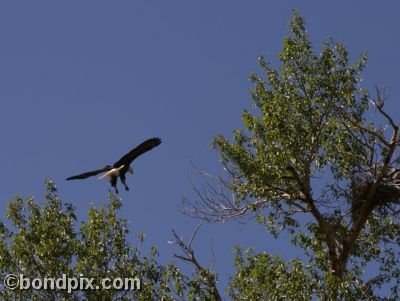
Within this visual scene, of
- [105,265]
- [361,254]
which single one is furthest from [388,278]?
[105,265]

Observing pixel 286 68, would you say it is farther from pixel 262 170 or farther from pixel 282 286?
pixel 282 286

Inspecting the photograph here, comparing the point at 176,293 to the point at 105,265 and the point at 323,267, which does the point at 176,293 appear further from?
the point at 323,267

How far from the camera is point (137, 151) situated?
20.2m

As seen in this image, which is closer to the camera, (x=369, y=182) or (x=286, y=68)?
(x=369, y=182)

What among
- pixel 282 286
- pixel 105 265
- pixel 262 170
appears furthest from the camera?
pixel 262 170

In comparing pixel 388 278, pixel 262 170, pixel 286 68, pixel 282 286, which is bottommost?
pixel 282 286

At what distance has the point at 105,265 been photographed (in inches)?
813

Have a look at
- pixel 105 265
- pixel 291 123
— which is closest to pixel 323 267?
pixel 291 123

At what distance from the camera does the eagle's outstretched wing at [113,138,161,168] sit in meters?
20.0

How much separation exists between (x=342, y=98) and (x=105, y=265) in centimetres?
561

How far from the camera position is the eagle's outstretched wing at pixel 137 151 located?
20.0m

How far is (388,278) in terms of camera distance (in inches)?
902

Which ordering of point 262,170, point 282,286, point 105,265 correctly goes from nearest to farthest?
point 282,286, point 105,265, point 262,170

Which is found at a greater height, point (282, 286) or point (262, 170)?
point (262, 170)
